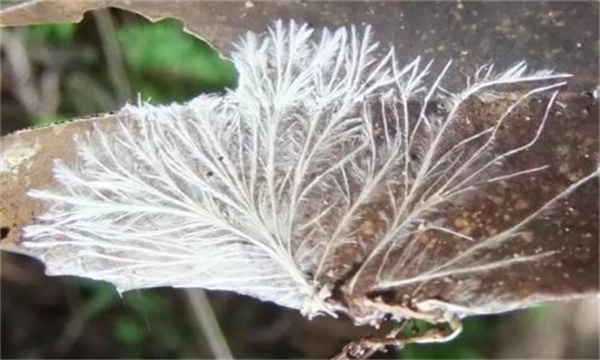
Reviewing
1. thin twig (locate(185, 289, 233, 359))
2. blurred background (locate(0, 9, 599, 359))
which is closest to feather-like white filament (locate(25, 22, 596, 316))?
blurred background (locate(0, 9, 599, 359))

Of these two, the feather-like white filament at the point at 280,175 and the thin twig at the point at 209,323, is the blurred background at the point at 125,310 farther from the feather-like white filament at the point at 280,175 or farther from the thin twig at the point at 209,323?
the feather-like white filament at the point at 280,175

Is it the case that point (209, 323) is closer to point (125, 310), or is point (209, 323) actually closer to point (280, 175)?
point (125, 310)

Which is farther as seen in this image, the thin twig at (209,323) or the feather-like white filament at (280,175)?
the thin twig at (209,323)

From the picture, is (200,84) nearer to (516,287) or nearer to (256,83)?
(256,83)

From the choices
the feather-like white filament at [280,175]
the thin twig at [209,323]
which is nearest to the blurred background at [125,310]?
the thin twig at [209,323]

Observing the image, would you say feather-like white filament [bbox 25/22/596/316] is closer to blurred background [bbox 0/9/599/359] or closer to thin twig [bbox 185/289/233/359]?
blurred background [bbox 0/9/599/359]

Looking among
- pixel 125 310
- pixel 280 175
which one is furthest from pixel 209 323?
pixel 280 175
